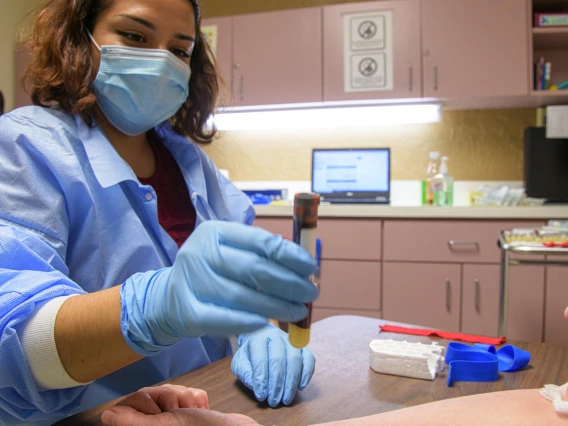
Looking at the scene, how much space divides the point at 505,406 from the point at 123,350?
1.80 ft

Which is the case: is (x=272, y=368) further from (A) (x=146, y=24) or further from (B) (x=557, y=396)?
(A) (x=146, y=24)

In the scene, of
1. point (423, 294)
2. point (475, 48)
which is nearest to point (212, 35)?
point (475, 48)

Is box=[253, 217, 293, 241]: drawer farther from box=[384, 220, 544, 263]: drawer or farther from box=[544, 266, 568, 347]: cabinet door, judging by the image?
box=[544, 266, 568, 347]: cabinet door

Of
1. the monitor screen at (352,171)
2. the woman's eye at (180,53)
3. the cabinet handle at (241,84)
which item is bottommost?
the monitor screen at (352,171)

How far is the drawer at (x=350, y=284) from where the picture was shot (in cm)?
285

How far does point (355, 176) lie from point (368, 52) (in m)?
0.76

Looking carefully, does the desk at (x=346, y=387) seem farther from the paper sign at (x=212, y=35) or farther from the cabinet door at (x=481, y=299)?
the paper sign at (x=212, y=35)

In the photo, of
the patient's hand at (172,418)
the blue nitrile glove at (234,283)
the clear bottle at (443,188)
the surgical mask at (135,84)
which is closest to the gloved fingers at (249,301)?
the blue nitrile glove at (234,283)

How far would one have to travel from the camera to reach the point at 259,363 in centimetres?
86

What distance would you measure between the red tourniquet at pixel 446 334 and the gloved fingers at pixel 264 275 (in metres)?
0.65

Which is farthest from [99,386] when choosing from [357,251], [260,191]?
[260,191]

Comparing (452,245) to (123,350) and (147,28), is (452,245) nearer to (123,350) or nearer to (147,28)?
(147,28)

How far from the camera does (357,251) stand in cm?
287

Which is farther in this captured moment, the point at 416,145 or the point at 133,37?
the point at 416,145
